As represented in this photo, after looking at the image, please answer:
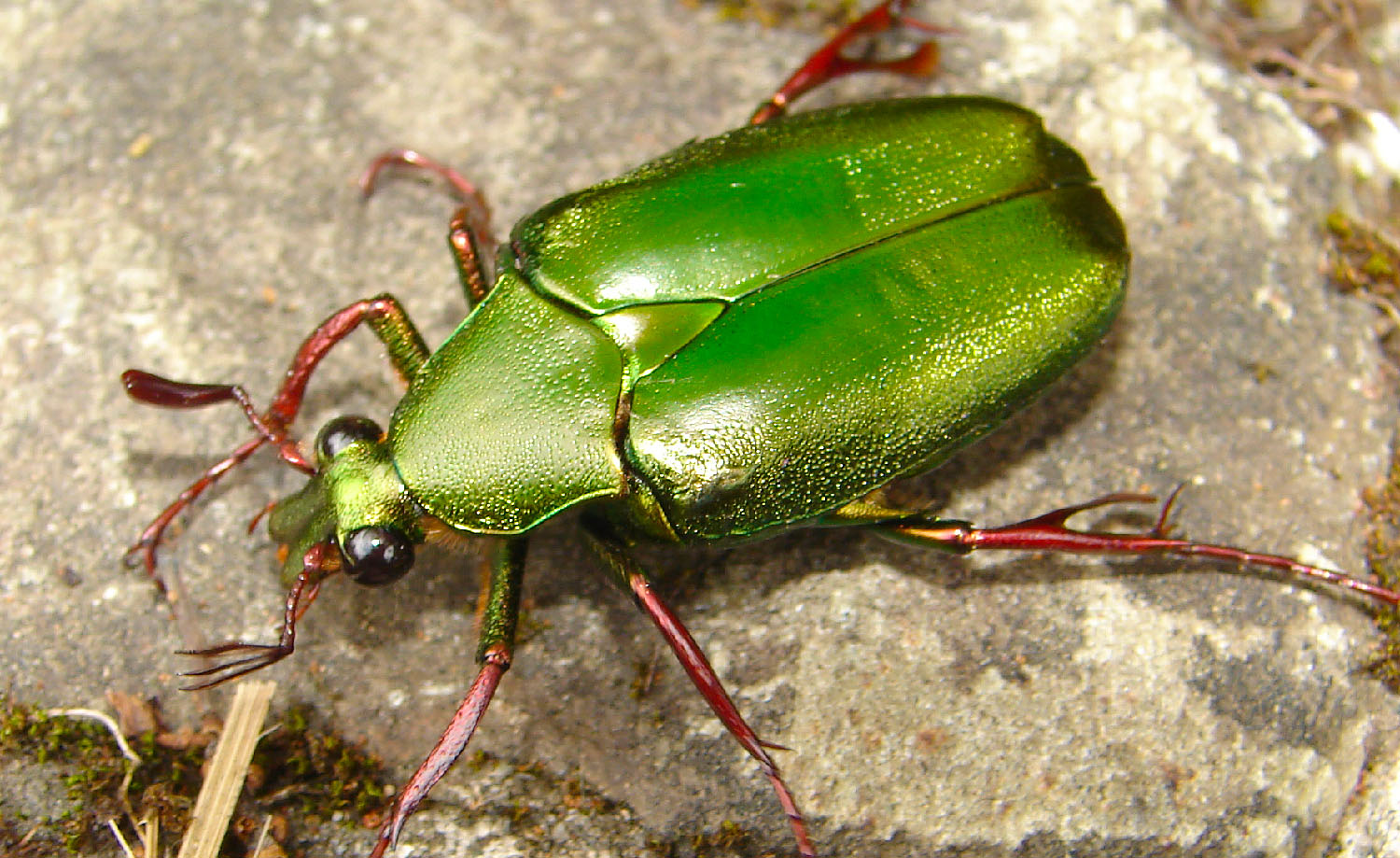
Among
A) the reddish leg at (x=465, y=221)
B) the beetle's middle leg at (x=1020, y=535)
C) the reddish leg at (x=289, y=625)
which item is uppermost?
the reddish leg at (x=465, y=221)

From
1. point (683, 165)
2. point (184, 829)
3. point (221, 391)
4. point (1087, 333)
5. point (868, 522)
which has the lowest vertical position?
point (184, 829)

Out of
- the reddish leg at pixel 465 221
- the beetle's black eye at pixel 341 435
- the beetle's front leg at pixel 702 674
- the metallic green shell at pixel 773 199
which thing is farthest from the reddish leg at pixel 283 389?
the beetle's front leg at pixel 702 674

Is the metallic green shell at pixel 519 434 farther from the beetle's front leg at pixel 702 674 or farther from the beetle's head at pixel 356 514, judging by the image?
the beetle's front leg at pixel 702 674

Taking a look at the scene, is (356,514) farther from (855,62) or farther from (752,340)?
(855,62)

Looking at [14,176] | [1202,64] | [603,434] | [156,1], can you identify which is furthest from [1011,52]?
[14,176]

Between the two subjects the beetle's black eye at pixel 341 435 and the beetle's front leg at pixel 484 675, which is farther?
the beetle's black eye at pixel 341 435

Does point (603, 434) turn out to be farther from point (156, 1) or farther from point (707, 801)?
point (156, 1)

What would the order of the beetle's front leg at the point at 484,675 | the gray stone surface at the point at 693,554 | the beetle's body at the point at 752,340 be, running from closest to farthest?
the beetle's front leg at the point at 484,675 < the beetle's body at the point at 752,340 < the gray stone surface at the point at 693,554

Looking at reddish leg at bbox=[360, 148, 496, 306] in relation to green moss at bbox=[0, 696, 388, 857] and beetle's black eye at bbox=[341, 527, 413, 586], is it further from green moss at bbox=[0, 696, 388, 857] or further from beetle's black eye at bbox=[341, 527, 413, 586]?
green moss at bbox=[0, 696, 388, 857]
